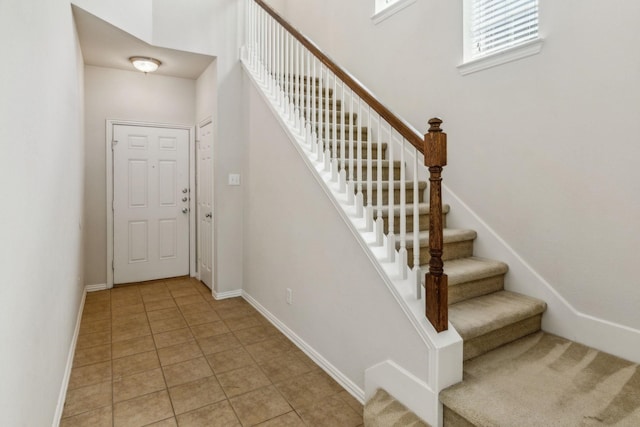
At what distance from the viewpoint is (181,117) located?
4559 millimetres

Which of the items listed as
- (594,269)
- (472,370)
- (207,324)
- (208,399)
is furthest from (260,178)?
(594,269)

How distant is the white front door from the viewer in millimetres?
4289

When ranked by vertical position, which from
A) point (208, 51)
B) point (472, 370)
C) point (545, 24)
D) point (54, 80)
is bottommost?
point (472, 370)

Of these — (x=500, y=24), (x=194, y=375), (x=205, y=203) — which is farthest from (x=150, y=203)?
(x=500, y=24)

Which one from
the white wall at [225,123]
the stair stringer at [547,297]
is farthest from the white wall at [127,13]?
the stair stringer at [547,297]

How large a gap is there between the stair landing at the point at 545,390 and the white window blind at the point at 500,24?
1898 millimetres

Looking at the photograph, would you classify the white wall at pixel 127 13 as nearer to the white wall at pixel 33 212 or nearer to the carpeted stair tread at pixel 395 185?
the white wall at pixel 33 212

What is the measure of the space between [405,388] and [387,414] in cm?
15

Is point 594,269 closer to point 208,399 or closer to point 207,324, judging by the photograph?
point 208,399

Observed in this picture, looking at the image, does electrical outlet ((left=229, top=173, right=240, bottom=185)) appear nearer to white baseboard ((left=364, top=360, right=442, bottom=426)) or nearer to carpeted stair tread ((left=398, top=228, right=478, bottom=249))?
carpeted stair tread ((left=398, top=228, right=478, bottom=249))

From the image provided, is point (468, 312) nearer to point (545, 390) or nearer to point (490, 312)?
point (490, 312)

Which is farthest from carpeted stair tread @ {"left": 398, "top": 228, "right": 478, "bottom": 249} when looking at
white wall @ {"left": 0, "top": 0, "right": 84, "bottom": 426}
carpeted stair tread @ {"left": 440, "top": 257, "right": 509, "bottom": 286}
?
white wall @ {"left": 0, "top": 0, "right": 84, "bottom": 426}

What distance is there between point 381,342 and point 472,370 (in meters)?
0.45

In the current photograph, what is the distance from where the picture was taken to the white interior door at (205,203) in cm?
406
